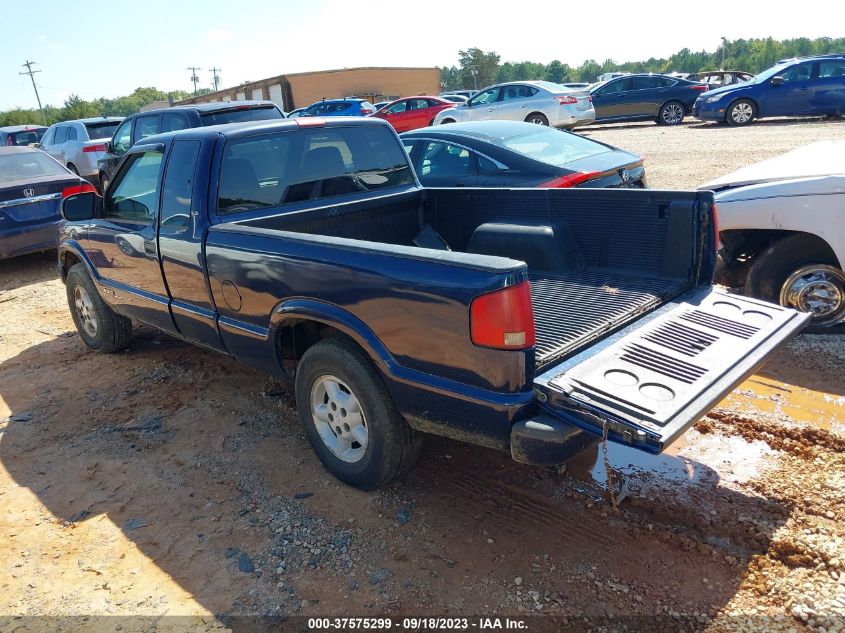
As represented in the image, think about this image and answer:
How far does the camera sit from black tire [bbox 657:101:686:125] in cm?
2091

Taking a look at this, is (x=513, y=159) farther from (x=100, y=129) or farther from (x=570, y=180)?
(x=100, y=129)

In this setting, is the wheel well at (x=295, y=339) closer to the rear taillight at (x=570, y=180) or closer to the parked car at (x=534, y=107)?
the rear taillight at (x=570, y=180)

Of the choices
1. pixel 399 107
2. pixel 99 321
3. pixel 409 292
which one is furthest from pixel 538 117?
pixel 409 292

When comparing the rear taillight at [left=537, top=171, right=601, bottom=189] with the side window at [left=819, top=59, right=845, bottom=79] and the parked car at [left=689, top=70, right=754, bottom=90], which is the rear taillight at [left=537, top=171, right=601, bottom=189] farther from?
the parked car at [left=689, top=70, right=754, bottom=90]

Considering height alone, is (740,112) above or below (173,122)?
below

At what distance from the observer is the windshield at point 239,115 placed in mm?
8906

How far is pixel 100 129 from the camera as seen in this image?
1454 cm

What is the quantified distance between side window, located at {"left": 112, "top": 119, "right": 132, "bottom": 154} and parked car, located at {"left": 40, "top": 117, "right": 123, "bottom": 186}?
2285 millimetres

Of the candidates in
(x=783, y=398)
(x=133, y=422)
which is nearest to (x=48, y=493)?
(x=133, y=422)

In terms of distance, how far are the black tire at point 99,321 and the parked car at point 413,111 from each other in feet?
50.2

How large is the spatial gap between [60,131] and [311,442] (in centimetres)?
1491

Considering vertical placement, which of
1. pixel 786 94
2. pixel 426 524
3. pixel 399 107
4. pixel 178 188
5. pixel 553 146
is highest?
pixel 399 107

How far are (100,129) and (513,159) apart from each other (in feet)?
38.1

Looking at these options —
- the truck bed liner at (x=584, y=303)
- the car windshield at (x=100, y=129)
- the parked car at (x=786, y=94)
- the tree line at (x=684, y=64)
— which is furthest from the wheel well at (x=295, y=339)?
the tree line at (x=684, y=64)
